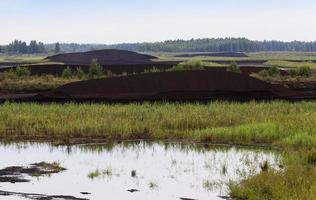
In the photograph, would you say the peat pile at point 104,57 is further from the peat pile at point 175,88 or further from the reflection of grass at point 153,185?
the reflection of grass at point 153,185

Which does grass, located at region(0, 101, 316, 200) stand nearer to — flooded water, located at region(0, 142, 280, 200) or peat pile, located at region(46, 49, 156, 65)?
flooded water, located at region(0, 142, 280, 200)

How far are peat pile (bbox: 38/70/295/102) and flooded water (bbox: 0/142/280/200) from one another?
1938cm

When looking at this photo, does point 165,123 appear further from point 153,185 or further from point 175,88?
point 175,88

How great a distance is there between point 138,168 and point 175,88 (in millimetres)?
25785

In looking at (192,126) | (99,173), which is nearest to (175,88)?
(192,126)

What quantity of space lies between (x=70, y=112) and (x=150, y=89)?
1349 centimetres

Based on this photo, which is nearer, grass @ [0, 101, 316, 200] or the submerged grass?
grass @ [0, 101, 316, 200]

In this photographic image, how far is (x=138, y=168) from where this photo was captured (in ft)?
67.9

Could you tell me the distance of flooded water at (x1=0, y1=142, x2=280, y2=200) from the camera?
16.9m

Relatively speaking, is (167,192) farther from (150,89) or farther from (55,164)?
(150,89)

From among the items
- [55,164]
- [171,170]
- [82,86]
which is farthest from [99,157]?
[82,86]

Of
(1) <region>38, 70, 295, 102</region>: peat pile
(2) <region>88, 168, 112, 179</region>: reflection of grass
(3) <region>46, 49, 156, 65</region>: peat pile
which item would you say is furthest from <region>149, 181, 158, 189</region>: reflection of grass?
(3) <region>46, 49, 156, 65</region>: peat pile

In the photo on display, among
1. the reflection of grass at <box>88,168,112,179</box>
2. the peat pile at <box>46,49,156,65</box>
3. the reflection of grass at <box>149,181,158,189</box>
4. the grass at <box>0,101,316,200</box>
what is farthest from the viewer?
the peat pile at <box>46,49,156,65</box>

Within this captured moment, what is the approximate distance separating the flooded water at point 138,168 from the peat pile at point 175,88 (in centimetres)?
1938
